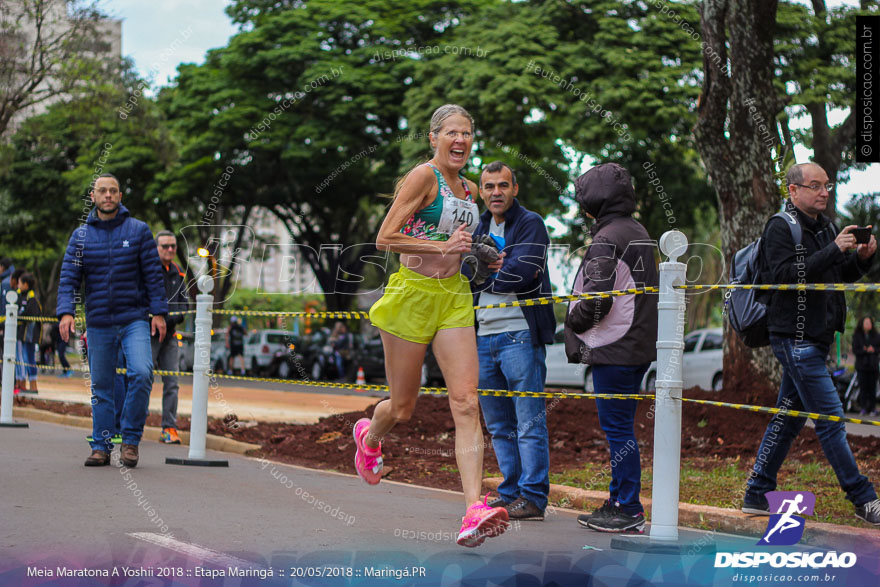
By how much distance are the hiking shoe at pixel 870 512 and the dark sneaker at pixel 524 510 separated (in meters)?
1.80

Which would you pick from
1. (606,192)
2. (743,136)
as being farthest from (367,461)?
(743,136)

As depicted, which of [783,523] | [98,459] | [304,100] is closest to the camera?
[783,523]

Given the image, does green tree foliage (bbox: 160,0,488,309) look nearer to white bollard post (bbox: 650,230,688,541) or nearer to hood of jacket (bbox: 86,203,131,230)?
hood of jacket (bbox: 86,203,131,230)

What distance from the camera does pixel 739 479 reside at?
786 centimetres

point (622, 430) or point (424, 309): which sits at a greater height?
point (424, 309)

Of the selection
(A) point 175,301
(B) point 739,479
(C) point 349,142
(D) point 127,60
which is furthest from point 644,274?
(D) point 127,60

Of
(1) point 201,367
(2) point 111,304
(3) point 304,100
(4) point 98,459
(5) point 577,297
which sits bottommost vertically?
(4) point 98,459

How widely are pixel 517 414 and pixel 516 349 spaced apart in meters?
0.38

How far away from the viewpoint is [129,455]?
26.5 ft

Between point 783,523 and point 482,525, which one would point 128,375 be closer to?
point 482,525

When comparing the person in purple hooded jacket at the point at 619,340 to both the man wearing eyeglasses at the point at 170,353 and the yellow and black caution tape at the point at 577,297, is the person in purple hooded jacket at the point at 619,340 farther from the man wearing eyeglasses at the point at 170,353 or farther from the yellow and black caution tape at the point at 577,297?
the man wearing eyeglasses at the point at 170,353

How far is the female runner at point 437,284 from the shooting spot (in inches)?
198

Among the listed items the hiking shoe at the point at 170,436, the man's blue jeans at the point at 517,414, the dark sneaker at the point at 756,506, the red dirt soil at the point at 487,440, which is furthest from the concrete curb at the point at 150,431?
the dark sneaker at the point at 756,506

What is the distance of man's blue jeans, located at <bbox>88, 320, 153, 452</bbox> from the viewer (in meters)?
8.17
